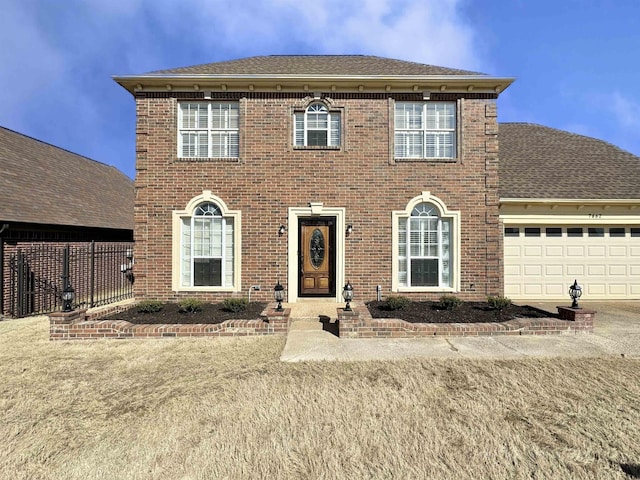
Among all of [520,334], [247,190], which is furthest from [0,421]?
[520,334]

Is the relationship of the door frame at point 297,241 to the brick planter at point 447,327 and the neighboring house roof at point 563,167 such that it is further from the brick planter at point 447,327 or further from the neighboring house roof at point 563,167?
the neighboring house roof at point 563,167

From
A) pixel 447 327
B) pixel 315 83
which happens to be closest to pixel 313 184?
pixel 315 83

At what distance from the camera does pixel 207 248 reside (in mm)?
8703

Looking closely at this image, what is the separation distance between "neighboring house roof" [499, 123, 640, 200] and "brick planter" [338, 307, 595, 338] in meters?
4.38

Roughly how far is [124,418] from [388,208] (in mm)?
7122

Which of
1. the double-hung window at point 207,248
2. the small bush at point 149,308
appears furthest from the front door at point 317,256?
the small bush at point 149,308

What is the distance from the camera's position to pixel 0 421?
10.9ft

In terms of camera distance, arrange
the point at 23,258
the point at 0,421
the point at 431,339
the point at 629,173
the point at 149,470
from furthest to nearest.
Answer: the point at 629,173 → the point at 23,258 → the point at 431,339 → the point at 0,421 → the point at 149,470

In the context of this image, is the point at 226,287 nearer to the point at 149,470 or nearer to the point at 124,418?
the point at 124,418

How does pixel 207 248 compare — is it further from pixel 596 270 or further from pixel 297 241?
pixel 596 270

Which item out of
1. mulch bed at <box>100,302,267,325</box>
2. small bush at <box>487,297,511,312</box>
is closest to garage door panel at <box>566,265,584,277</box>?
small bush at <box>487,297,511,312</box>

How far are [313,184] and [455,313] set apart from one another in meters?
4.74

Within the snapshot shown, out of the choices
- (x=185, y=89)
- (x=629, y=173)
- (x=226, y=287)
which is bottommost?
(x=226, y=287)

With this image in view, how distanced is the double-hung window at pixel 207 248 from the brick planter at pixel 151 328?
2555 millimetres
